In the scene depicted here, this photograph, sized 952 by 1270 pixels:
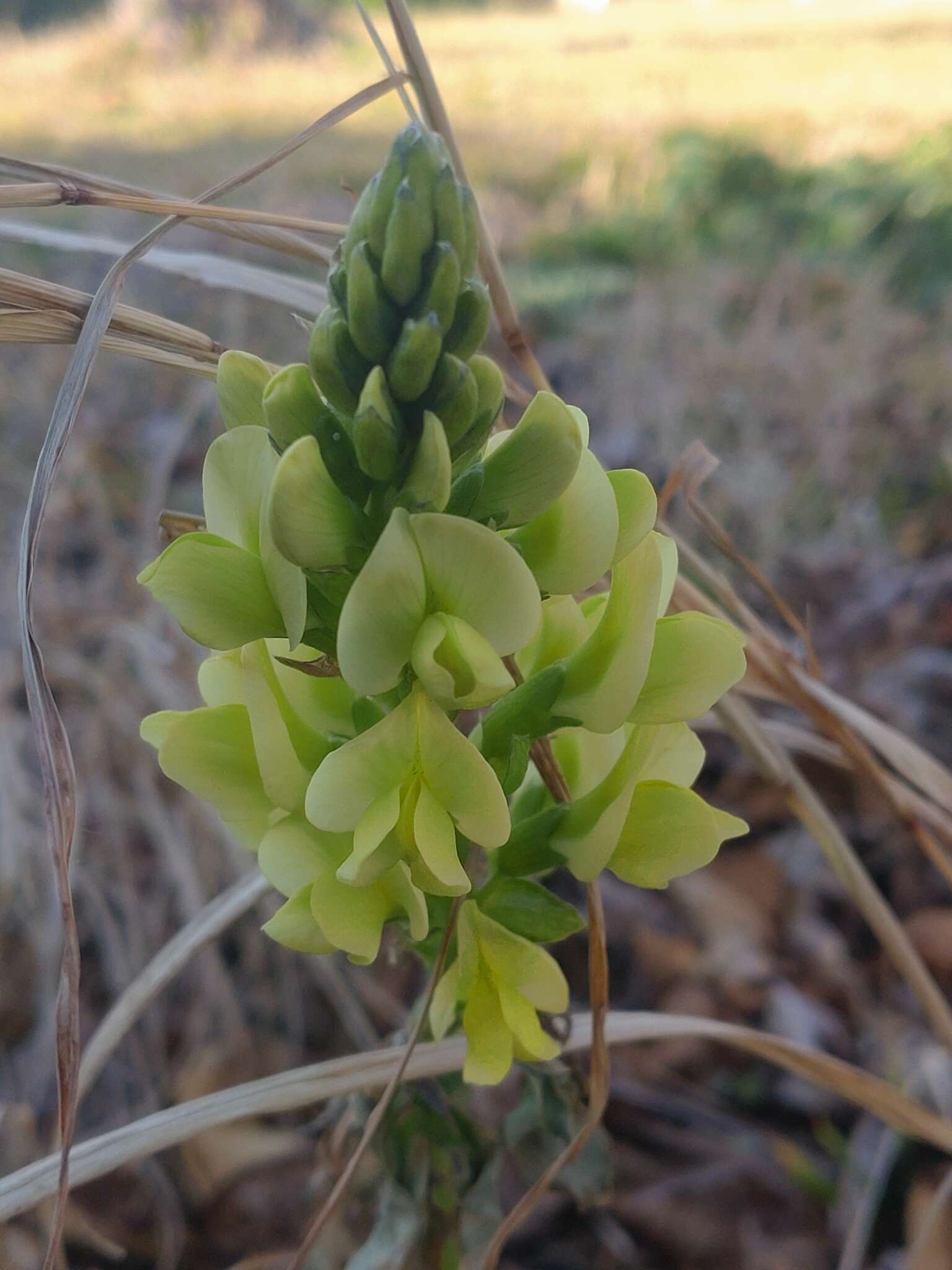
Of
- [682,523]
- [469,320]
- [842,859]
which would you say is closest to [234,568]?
[469,320]

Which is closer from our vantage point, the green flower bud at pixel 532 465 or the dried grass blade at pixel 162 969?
the green flower bud at pixel 532 465

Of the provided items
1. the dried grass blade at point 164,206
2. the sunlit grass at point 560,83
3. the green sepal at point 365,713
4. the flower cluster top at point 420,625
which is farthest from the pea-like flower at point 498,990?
the sunlit grass at point 560,83

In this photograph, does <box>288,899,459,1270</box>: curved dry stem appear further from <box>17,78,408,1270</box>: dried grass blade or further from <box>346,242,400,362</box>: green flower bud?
<box>346,242,400,362</box>: green flower bud

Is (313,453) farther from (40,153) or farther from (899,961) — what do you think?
(40,153)

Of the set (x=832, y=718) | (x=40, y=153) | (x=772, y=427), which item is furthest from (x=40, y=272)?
(x=832, y=718)

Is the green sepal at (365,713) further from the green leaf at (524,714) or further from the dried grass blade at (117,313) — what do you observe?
the dried grass blade at (117,313)

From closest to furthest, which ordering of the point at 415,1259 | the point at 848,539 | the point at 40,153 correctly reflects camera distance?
the point at 415,1259 → the point at 848,539 → the point at 40,153
